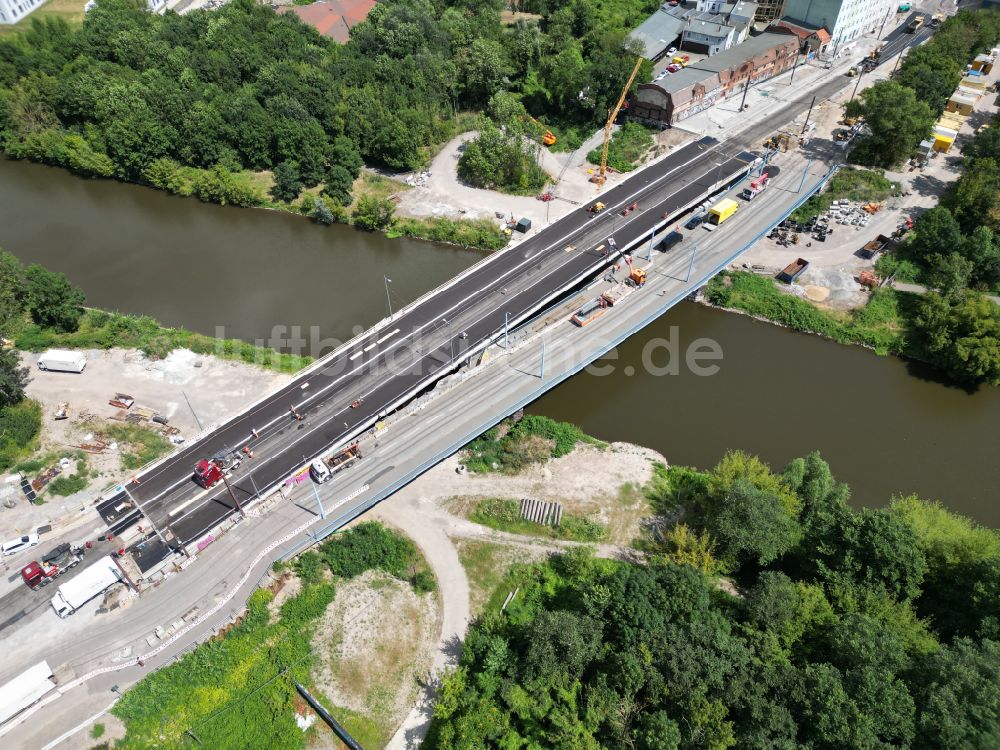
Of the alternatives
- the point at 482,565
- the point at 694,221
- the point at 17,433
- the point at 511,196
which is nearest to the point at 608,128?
the point at 511,196

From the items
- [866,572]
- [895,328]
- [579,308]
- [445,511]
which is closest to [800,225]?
[895,328]

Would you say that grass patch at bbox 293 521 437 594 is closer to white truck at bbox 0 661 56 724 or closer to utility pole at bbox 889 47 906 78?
white truck at bbox 0 661 56 724

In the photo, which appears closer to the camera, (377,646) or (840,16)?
(377,646)

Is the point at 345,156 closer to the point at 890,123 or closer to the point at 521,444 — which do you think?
the point at 521,444

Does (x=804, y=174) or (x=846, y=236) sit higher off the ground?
(x=804, y=174)

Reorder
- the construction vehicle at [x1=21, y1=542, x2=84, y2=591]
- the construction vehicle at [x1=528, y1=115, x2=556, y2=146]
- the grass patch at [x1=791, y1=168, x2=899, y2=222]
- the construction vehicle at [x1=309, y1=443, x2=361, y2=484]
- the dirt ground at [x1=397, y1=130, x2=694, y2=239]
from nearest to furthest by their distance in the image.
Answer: the construction vehicle at [x1=21, y1=542, x2=84, y2=591]
the construction vehicle at [x1=309, y1=443, x2=361, y2=484]
the grass patch at [x1=791, y1=168, x2=899, y2=222]
the dirt ground at [x1=397, y1=130, x2=694, y2=239]
the construction vehicle at [x1=528, y1=115, x2=556, y2=146]

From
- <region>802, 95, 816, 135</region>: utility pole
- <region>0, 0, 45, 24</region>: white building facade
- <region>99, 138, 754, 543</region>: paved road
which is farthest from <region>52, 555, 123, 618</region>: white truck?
<region>0, 0, 45, 24</region>: white building facade
